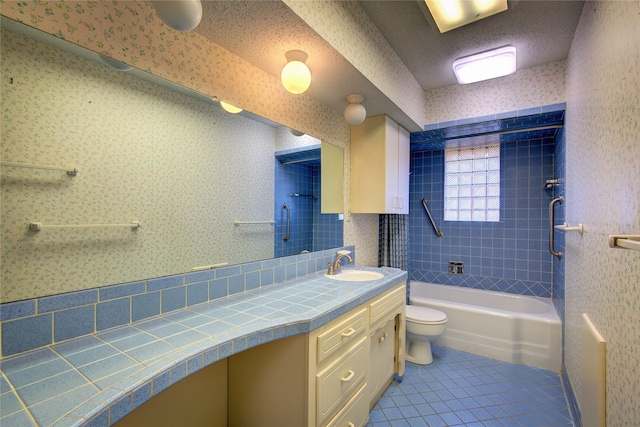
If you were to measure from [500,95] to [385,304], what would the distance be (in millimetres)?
2012

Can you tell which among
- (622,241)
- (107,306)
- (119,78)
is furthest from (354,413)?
(119,78)

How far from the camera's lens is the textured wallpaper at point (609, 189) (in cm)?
90

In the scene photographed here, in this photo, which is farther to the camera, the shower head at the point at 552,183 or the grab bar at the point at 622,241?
the shower head at the point at 552,183

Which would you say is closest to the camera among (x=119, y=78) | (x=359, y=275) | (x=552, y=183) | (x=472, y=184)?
(x=119, y=78)

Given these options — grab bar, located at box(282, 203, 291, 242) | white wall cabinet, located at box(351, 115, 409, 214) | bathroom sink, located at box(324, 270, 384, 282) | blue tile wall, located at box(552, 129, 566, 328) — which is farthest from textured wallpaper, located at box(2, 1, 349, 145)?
blue tile wall, located at box(552, 129, 566, 328)

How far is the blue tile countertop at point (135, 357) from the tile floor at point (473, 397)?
1.01m

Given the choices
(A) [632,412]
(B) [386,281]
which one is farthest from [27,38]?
(A) [632,412]

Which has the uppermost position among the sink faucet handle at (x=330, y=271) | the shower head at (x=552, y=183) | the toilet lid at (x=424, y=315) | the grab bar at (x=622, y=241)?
the shower head at (x=552, y=183)

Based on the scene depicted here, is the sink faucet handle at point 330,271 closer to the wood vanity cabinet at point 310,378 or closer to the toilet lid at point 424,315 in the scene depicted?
the wood vanity cabinet at point 310,378

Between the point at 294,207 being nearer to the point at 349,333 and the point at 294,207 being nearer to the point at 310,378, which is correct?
the point at 349,333

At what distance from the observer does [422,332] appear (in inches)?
91.8

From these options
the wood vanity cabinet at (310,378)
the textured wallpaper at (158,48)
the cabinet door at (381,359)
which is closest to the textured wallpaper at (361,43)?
the textured wallpaper at (158,48)

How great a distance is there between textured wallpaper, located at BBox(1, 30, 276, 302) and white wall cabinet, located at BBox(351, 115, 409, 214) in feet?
3.83

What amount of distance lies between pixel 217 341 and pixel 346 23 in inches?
61.8
